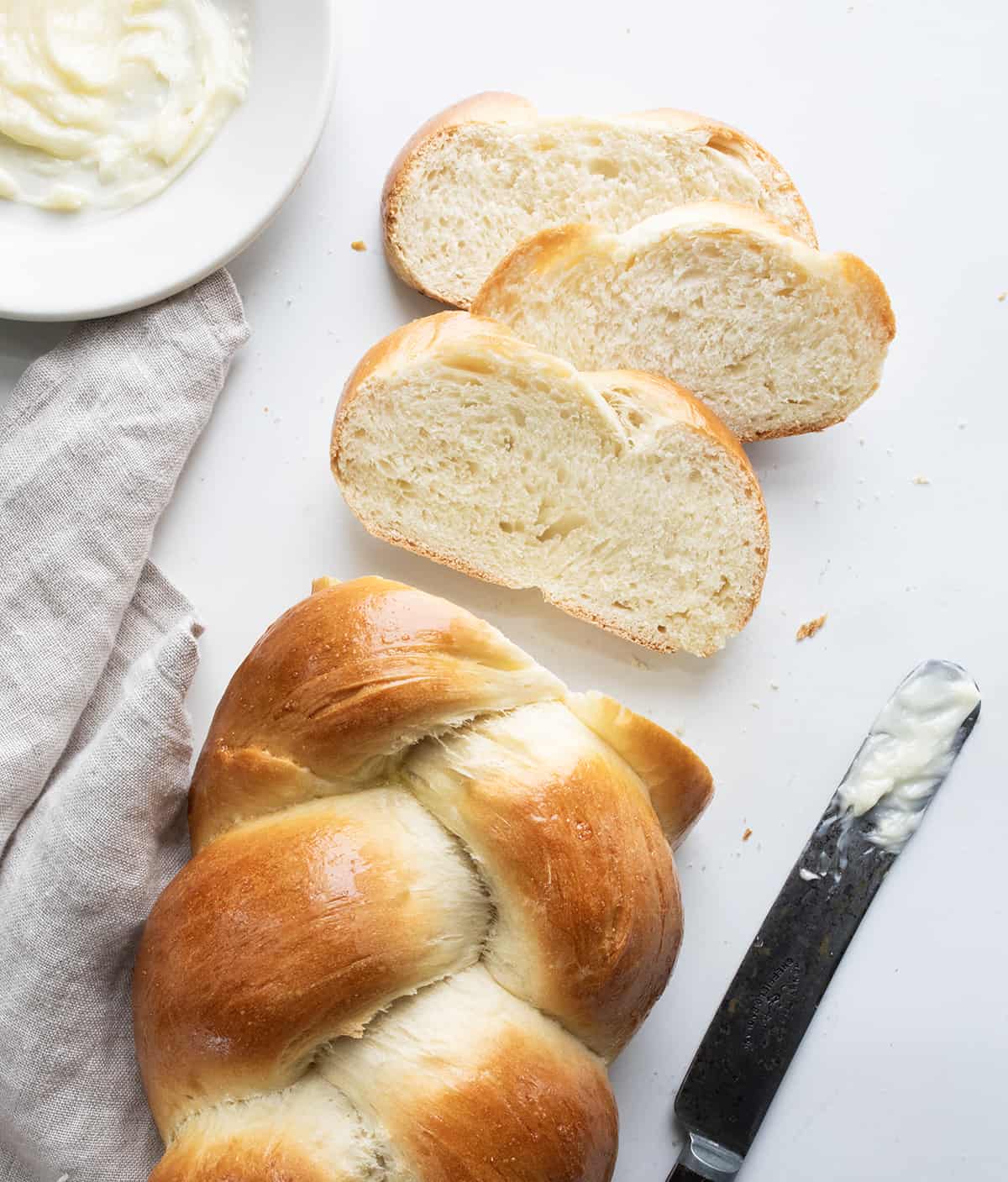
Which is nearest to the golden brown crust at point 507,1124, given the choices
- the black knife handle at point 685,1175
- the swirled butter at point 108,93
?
the black knife handle at point 685,1175

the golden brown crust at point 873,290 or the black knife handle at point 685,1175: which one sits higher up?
the golden brown crust at point 873,290

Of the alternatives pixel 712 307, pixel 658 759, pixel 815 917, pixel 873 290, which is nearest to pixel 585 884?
pixel 658 759

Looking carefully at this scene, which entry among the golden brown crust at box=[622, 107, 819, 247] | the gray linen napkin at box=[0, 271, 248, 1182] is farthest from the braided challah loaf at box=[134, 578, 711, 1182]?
the golden brown crust at box=[622, 107, 819, 247]

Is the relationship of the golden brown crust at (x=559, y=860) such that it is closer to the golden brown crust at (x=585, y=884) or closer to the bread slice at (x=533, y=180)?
the golden brown crust at (x=585, y=884)

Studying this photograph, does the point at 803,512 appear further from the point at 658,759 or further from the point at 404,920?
the point at 404,920

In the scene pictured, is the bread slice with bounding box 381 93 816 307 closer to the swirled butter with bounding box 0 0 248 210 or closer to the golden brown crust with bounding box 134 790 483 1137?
the swirled butter with bounding box 0 0 248 210

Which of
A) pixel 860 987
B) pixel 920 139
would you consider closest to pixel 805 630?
pixel 860 987

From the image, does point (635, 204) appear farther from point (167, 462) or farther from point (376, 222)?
point (167, 462)
